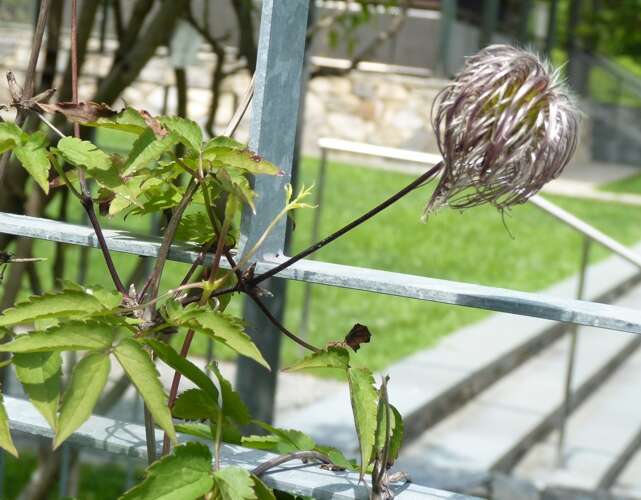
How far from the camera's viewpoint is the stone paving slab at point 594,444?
464 cm

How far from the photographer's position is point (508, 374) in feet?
18.9

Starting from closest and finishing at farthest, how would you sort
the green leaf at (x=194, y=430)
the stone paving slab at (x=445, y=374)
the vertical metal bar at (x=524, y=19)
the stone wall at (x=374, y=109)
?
the green leaf at (x=194, y=430)
the stone paving slab at (x=445, y=374)
the stone wall at (x=374, y=109)
the vertical metal bar at (x=524, y=19)

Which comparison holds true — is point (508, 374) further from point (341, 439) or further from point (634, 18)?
point (634, 18)

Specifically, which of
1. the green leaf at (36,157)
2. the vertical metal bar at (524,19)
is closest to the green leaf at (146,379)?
the green leaf at (36,157)

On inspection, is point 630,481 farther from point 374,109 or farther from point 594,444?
point 374,109

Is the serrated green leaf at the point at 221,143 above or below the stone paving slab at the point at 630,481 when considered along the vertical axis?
above

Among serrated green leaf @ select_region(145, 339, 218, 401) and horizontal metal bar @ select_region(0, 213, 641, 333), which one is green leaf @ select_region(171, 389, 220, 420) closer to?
serrated green leaf @ select_region(145, 339, 218, 401)

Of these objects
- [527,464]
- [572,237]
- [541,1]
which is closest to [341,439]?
→ [527,464]

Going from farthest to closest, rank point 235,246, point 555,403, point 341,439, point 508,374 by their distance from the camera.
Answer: point 508,374 → point 555,403 → point 341,439 → point 235,246

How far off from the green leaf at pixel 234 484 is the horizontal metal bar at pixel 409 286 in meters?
0.19

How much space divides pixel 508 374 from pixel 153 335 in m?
4.88

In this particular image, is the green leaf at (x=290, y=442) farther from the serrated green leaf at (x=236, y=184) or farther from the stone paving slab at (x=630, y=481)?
the stone paving slab at (x=630, y=481)

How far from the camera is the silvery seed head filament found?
94cm

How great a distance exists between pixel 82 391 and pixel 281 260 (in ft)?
0.96
